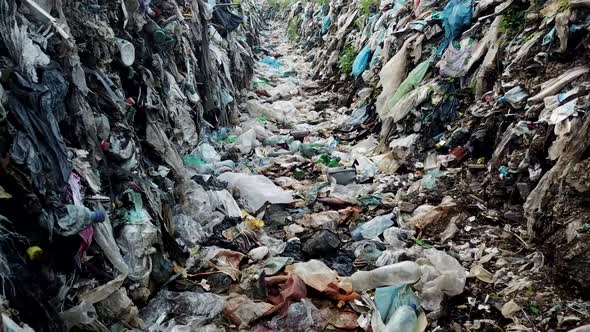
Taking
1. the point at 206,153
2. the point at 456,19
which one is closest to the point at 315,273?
the point at 206,153

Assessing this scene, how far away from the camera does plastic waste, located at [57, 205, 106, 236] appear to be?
2156 millimetres

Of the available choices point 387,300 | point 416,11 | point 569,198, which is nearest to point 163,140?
point 387,300

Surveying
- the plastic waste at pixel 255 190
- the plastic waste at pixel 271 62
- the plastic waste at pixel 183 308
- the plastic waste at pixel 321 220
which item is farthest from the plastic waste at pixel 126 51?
the plastic waste at pixel 271 62

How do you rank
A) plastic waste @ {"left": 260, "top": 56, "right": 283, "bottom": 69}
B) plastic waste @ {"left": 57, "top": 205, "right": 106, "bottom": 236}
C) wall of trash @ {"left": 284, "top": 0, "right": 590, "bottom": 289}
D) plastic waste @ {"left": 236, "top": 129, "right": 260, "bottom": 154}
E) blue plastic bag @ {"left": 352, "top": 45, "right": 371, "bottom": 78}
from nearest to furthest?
1. plastic waste @ {"left": 57, "top": 205, "right": 106, "bottom": 236}
2. wall of trash @ {"left": 284, "top": 0, "right": 590, "bottom": 289}
3. plastic waste @ {"left": 236, "top": 129, "right": 260, "bottom": 154}
4. blue plastic bag @ {"left": 352, "top": 45, "right": 371, "bottom": 78}
5. plastic waste @ {"left": 260, "top": 56, "right": 283, "bottom": 69}

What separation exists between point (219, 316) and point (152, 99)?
189 cm

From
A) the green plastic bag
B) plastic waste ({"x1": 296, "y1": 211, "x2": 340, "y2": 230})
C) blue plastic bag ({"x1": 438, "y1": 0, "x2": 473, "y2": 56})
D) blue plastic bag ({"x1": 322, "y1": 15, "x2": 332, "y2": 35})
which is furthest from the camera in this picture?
blue plastic bag ({"x1": 322, "y1": 15, "x2": 332, "y2": 35})

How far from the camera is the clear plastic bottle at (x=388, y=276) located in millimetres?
2864

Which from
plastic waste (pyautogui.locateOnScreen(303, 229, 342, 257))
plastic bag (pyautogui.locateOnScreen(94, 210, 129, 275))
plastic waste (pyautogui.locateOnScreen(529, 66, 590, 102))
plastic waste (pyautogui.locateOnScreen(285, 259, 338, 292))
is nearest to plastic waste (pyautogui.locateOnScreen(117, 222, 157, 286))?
plastic bag (pyautogui.locateOnScreen(94, 210, 129, 275))

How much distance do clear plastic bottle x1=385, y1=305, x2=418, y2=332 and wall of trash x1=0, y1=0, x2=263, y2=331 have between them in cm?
116

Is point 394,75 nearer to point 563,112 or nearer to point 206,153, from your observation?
point 206,153

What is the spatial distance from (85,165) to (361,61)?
5147 mm

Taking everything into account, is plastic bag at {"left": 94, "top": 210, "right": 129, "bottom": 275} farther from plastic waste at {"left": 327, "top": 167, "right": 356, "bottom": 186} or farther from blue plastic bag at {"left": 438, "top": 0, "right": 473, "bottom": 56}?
blue plastic bag at {"left": 438, "top": 0, "right": 473, "bottom": 56}

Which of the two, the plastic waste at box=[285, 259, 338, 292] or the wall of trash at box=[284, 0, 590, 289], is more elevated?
the wall of trash at box=[284, 0, 590, 289]

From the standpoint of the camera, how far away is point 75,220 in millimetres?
2191
